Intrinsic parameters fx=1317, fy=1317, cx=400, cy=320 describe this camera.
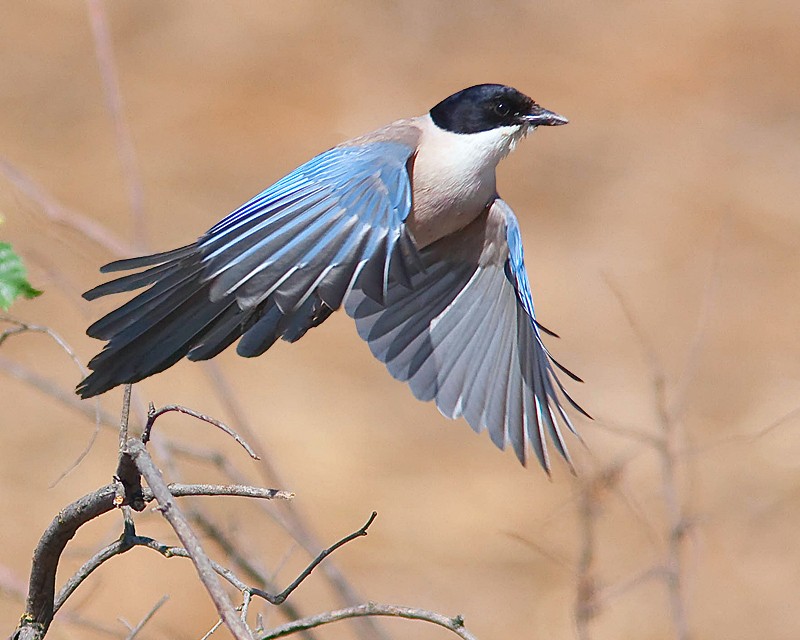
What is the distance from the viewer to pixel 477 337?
3.30 metres

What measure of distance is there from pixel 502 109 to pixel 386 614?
196 centimetres

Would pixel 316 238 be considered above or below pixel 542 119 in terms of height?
below

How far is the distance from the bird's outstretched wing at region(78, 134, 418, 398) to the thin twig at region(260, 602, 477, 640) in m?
0.70

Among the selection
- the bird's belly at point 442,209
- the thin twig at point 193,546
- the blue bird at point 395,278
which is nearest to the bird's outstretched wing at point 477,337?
the blue bird at point 395,278

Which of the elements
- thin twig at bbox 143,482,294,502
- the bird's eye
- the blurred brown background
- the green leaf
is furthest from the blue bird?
thin twig at bbox 143,482,294,502

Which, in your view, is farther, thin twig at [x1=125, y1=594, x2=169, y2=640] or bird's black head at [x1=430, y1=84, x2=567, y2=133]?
bird's black head at [x1=430, y1=84, x2=567, y2=133]

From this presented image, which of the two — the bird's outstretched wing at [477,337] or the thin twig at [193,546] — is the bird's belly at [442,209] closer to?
the bird's outstretched wing at [477,337]

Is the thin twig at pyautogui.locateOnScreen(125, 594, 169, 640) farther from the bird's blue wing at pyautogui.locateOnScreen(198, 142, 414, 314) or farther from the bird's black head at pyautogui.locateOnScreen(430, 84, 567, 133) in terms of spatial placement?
the bird's black head at pyautogui.locateOnScreen(430, 84, 567, 133)

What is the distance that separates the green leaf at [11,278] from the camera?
1.79 m

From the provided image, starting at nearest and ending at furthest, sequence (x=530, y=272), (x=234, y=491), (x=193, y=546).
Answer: (x=193, y=546) → (x=234, y=491) → (x=530, y=272)

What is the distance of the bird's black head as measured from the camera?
3213mm

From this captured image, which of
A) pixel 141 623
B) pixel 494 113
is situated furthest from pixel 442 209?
pixel 141 623

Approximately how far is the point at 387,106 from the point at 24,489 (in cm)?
379

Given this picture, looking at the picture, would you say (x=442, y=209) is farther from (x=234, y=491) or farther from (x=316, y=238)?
(x=234, y=491)
